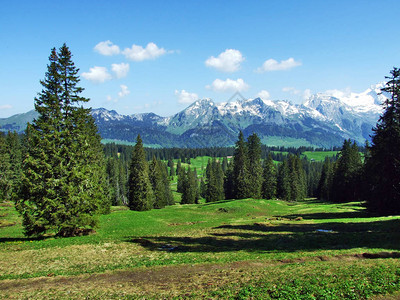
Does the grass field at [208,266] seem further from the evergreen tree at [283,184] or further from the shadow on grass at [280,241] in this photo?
the evergreen tree at [283,184]

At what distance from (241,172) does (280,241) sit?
5229cm

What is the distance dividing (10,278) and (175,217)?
33.4 meters

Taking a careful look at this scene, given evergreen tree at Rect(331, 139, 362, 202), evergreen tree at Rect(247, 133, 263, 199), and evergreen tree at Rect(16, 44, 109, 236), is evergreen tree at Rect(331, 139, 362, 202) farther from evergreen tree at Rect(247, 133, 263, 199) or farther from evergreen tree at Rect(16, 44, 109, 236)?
evergreen tree at Rect(16, 44, 109, 236)

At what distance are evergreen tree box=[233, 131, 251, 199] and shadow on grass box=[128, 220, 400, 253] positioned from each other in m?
45.6

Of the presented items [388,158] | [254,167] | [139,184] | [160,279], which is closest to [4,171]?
[139,184]

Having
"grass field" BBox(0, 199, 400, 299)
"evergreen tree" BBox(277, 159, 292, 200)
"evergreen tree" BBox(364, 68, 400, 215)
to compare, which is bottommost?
"evergreen tree" BBox(277, 159, 292, 200)

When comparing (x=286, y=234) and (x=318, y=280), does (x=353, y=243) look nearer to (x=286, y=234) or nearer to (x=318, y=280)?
(x=286, y=234)

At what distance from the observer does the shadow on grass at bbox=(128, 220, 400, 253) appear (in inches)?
836

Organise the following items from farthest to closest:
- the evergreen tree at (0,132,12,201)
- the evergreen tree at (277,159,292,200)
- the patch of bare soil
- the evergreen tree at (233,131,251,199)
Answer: the evergreen tree at (277,159,292,200) < the evergreen tree at (233,131,251,199) < the evergreen tree at (0,132,12,201) < the patch of bare soil

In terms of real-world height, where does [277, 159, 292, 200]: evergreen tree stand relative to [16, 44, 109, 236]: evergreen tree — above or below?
below

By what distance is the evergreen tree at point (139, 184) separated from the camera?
62.4 meters

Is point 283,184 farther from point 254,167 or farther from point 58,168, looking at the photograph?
point 58,168

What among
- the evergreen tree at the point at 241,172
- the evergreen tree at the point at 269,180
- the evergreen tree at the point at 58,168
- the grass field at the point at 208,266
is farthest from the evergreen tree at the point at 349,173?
the evergreen tree at the point at 58,168

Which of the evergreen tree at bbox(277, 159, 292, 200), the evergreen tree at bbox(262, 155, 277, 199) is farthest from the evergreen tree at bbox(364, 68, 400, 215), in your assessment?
the evergreen tree at bbox(277, 159, 292, 200)
